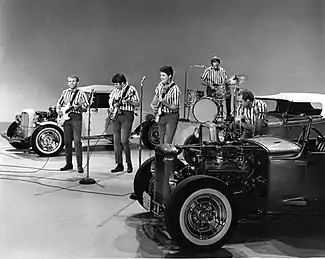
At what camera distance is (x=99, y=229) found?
4.81 m

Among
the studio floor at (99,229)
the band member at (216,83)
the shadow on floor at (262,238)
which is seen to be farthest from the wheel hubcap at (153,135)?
the shadow on floor at (262,238)

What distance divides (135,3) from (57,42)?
215cm

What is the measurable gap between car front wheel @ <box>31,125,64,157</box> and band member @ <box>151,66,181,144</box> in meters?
2.77

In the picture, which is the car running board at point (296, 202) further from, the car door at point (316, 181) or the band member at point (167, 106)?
the band member at point (167, 106)

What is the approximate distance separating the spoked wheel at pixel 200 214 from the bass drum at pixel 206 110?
4526mm

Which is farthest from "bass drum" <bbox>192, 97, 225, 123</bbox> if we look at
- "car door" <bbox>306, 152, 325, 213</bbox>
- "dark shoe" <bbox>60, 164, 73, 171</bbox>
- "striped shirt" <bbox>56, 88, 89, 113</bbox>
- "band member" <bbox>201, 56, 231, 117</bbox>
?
"car door" <bbox>306, 152, 325, 213</bbox>

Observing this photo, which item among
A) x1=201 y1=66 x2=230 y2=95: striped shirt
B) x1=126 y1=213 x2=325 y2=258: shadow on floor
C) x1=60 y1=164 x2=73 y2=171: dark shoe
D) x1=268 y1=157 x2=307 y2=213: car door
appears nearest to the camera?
x1=126 y1=213 x2=325 y2=258: shadow on floor

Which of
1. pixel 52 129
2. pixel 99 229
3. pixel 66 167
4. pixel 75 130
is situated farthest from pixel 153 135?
pixel 99 229

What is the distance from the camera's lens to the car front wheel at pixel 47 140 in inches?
360

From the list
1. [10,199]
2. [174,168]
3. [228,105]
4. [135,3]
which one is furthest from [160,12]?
[174,168]

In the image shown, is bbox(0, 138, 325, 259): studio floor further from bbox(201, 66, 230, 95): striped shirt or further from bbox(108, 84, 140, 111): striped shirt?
bbox(201, 66, 230, 95): striped shirt

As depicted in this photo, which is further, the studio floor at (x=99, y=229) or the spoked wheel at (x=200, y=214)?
the studio floor at (x=99, y=229)

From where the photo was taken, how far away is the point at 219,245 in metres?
4.13

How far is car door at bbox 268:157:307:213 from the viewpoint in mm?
4352
